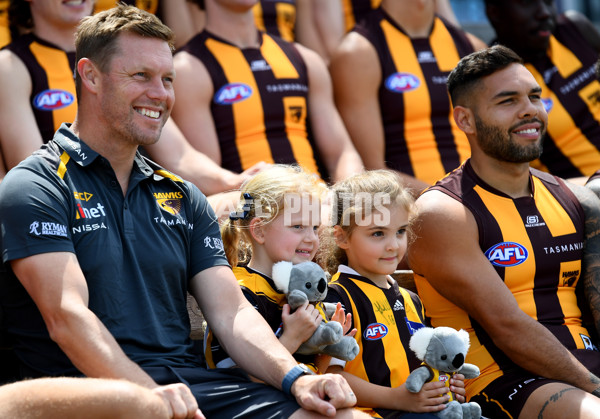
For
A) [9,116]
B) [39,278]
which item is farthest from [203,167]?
[39,278]

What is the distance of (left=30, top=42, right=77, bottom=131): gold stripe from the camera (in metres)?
3.68

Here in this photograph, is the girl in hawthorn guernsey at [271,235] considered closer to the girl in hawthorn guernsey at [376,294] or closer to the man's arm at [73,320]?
the girl in hawthorn guernsey at [376,294]

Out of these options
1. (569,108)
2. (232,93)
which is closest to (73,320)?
(232,93)

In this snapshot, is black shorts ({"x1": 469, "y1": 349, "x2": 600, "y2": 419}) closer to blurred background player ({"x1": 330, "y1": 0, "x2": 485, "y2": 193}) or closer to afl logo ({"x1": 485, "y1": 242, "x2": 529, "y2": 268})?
afl logo ({"x1": 485, "y1": 242, "x2": 529, "y2": 268})

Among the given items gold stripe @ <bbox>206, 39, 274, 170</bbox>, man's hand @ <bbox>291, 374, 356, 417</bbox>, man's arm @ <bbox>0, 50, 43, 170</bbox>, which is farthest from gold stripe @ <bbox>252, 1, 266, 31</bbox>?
man's hand @ <bbox>291, 374, 356, 417</bbox>

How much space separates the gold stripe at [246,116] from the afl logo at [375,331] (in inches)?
56.4

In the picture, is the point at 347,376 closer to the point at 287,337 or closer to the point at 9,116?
the point at 287,337

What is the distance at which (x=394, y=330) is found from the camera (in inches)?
113

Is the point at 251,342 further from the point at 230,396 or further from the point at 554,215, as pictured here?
the point at 554,215

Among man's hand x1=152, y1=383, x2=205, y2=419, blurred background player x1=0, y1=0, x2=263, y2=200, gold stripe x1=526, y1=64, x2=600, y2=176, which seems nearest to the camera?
man's hand x1=152, y1=383, x2=205, y2=419

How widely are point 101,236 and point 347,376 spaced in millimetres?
949

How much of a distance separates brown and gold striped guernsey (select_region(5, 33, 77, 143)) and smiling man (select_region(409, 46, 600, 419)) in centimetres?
172

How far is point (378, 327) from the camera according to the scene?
9.33ft

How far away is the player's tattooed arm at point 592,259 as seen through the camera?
327cm
